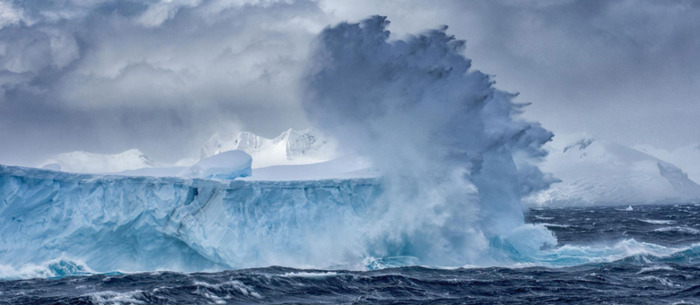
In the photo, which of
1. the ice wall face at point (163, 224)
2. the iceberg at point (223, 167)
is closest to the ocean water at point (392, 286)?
the ice wall face at point (163, 224)

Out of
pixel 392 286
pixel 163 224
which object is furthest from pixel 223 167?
pixel 392 286

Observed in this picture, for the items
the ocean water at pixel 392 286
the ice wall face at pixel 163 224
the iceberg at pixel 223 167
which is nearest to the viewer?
the ocean water at pixel 392 286

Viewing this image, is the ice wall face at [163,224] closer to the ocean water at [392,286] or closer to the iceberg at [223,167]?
the ocean water at [392,286]

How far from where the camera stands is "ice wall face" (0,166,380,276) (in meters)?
15.7

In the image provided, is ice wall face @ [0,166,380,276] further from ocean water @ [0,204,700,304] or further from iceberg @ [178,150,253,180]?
iceberg @ [178,150,253,180]

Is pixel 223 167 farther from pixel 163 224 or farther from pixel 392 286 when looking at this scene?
pixel 392 286

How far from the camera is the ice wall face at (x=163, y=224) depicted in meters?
15.7

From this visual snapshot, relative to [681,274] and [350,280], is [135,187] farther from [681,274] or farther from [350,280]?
[681,274]

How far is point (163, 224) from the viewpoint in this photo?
53.7 ft

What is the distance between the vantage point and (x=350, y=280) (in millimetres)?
14453

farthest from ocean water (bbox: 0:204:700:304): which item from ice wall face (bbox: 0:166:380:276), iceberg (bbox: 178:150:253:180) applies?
iceberg (bbox: 178:150:253:180)

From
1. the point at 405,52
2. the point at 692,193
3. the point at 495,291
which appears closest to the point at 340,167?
the point at 405,52

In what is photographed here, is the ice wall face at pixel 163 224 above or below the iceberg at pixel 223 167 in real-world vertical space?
below

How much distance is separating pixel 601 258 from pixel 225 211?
10.9 meters
